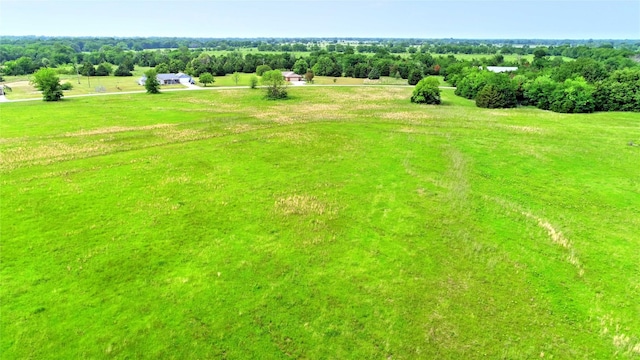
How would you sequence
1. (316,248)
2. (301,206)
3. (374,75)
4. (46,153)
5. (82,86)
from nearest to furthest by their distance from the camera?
(316,248), (301,206), (46,153), (82,86), (374,75)

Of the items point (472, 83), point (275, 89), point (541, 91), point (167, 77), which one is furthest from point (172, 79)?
point (541, 91)

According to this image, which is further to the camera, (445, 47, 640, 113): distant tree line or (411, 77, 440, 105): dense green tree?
(411, 77, 440, 105): dense green tree

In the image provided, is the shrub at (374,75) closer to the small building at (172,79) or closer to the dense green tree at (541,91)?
the dense green tree at (541,91)

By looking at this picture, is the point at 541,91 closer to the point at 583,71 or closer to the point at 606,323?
the point at 583,71

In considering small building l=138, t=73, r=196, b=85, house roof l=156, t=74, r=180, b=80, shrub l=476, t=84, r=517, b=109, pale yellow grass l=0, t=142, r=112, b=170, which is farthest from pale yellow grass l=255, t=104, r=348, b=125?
house roof l=156, t=74, r=180, b=80

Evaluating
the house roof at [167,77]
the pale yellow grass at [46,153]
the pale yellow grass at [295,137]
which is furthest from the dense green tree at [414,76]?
the pale yellow grass at [46,153]

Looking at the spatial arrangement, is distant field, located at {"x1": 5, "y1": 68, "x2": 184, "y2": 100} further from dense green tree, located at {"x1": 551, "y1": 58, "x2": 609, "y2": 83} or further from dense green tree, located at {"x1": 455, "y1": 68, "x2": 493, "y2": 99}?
dense green tree, located at {"x1": 551, "y1": 58, "x2": 609, "y2": 83}
